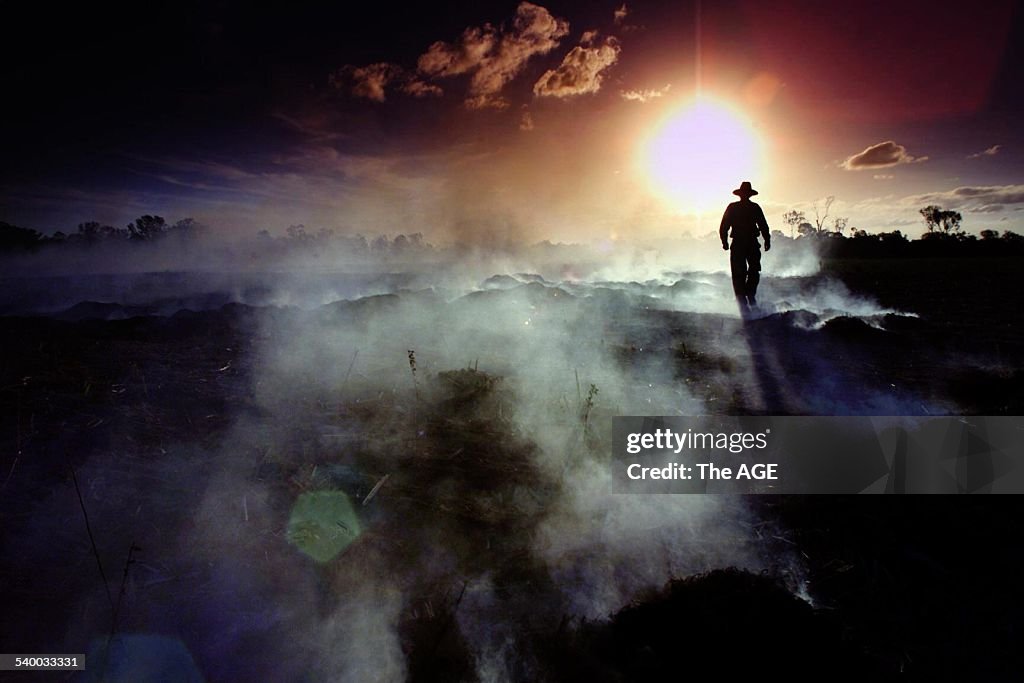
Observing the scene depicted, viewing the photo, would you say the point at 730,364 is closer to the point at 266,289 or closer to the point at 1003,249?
the point at 266,289

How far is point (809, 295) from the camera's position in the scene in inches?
597

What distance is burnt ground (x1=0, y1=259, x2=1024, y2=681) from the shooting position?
8.84 feet

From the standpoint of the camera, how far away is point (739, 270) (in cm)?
1105

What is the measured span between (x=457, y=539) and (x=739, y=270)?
1039cm

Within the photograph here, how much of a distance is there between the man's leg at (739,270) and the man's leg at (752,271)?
0.10 metres

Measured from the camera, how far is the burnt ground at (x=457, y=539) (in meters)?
2.69

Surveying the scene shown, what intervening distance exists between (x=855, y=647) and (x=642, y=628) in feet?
4.11

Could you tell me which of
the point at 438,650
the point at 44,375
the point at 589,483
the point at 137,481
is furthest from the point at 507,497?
the point at 44,375
